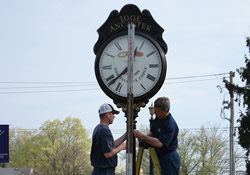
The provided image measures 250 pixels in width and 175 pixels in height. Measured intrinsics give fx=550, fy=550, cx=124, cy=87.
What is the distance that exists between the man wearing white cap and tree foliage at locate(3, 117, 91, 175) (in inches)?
1505

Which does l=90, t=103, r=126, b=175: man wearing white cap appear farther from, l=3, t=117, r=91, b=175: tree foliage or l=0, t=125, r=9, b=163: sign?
l=3, t=117, r=91, b=175: tree foliage

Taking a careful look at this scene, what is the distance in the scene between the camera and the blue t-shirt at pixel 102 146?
21.3 ft

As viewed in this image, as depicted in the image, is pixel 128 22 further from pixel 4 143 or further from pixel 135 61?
pixel 4 143

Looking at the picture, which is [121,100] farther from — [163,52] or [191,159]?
[191,159]

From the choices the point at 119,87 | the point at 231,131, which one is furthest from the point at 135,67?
the point at 231,131

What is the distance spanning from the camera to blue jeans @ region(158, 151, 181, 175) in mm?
6199

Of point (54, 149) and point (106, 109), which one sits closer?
point (106, 109)

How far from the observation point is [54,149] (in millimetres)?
50125

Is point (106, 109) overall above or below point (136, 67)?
below

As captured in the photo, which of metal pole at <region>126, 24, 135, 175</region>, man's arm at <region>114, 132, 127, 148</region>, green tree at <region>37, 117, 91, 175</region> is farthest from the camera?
green tree at <region>37, 117, 91, 175</region>

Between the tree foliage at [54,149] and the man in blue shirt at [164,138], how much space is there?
1523 inches

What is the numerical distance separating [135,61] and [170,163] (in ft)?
4.47

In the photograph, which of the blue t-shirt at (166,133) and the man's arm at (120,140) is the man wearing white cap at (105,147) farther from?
the blue t-shirt at (166,133)

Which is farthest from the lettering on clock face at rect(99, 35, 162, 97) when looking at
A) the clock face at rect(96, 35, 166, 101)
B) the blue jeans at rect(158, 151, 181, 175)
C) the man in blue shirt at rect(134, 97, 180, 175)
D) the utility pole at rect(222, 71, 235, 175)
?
the utility pole at rect(222, 71, 235, 175)
